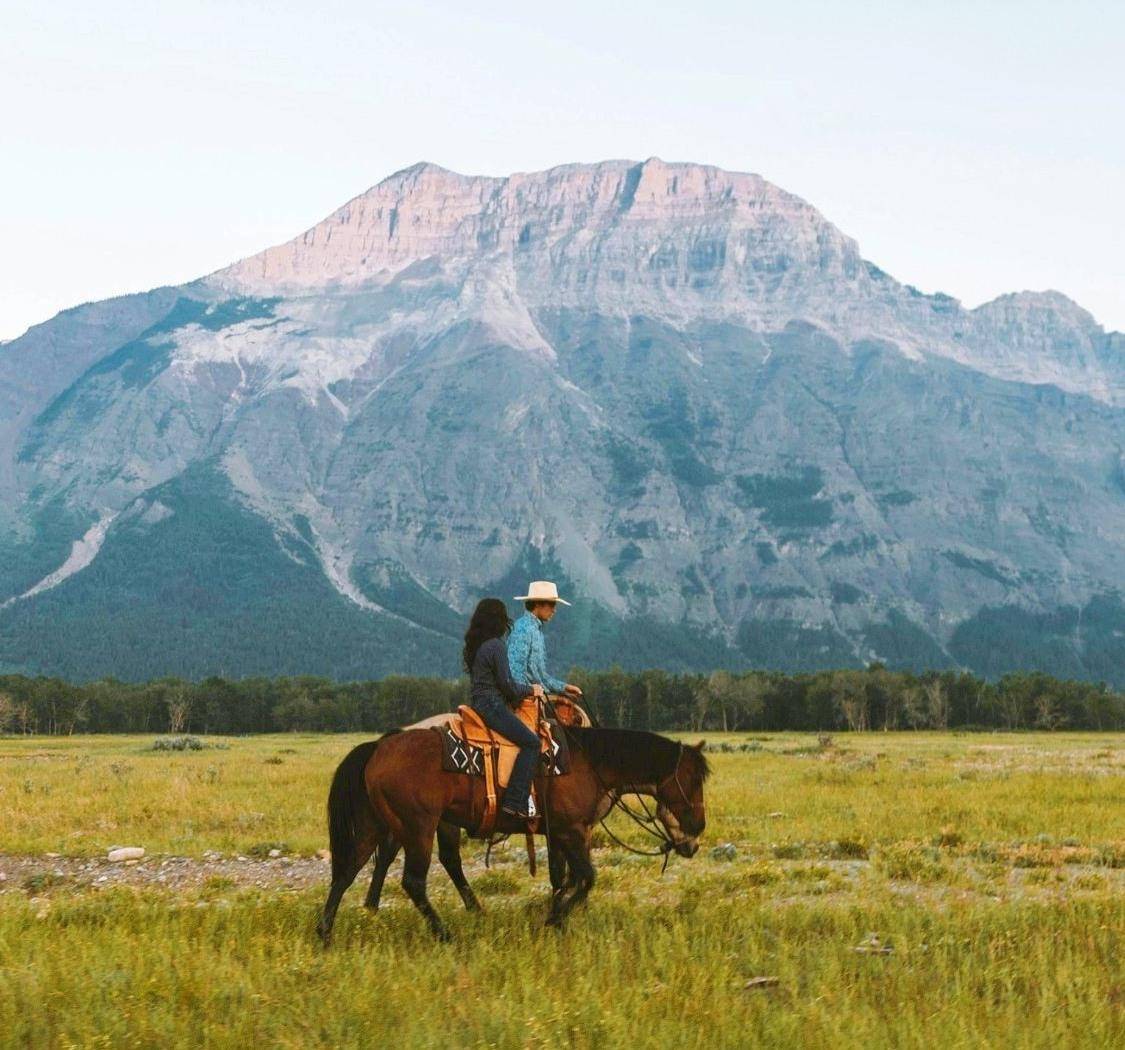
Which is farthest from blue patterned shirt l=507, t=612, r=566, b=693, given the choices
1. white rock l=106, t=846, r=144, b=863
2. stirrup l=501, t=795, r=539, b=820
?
white rock l=106, t=846, r=144, b=863

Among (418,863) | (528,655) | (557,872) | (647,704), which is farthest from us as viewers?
(647,704)

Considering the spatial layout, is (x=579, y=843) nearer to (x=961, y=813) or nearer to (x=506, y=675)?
(x=506, y=675)

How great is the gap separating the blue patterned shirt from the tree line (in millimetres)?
118980

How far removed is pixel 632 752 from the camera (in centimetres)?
1506

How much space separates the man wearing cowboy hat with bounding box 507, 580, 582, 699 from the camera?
14.8 metres

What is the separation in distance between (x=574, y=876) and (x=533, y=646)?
9.52ft

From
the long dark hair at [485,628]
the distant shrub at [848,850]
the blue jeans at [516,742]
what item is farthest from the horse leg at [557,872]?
the distant shrub at [848,850]

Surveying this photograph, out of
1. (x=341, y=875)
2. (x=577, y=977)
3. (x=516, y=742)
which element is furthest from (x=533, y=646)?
(x=577, y=977)

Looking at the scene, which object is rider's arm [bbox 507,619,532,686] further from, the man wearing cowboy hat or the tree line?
the tree line

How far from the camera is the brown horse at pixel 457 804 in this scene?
44.5 ft

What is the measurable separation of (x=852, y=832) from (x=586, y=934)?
1060 cm

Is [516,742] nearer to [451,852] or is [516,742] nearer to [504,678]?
[504,678]

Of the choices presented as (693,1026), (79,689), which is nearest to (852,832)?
(693,1026)

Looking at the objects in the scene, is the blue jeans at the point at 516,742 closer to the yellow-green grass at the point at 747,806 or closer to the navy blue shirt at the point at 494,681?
the navy blue shirt at the point at 494,681
